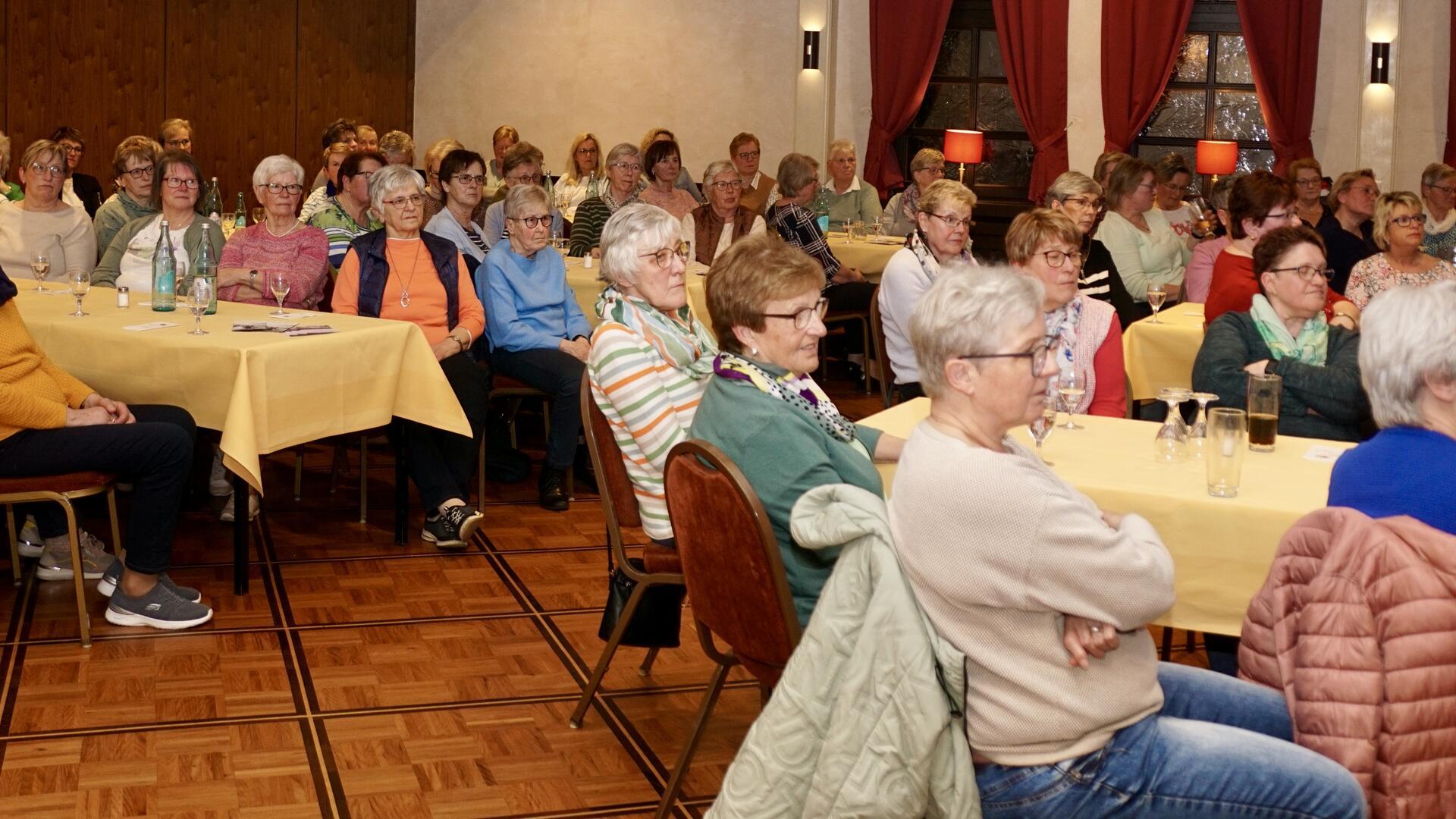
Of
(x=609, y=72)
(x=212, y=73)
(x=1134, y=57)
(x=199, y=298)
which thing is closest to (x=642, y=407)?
(x=199, y=298)


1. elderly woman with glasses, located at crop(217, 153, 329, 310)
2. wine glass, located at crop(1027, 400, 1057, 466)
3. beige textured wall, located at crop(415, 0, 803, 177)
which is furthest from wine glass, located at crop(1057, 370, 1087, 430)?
beige textured wall, located at crop(415, 0, 803, 177)

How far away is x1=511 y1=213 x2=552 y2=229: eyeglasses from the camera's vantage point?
5.62 meters

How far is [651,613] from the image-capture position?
3.44m

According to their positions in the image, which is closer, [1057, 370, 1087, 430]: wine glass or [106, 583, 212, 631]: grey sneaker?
[1057, 370, 1087, 430]: wine glass

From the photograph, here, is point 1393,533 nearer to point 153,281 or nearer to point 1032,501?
point 1032,501

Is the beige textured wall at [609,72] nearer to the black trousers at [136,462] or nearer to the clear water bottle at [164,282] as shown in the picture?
the clear water bottle at [164,282]

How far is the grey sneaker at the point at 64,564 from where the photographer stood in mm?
4453

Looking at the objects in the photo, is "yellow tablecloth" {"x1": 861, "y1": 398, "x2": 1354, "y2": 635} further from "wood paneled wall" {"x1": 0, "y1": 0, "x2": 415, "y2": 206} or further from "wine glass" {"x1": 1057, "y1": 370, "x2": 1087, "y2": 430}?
"wood paneled wall" {"x1": 0, "y1": 0, "x2": 415, "y2": 206}

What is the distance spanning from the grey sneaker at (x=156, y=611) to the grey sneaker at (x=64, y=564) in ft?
1.13

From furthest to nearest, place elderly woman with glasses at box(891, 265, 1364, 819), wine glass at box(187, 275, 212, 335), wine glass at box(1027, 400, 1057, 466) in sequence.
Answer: wine glass at box(187, 275, 212, 335) → wine glass at box(1027, 400, 1057, 466) → elderly woman with glasses at box(891, 265, 1364, 819)

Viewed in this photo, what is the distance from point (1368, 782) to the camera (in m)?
2.02

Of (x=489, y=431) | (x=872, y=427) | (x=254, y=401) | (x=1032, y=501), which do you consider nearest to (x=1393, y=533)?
(x=1032, y=501)

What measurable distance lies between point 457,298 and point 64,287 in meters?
1.42

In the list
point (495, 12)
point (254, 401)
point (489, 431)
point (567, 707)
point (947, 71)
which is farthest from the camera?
point (495, 12)
